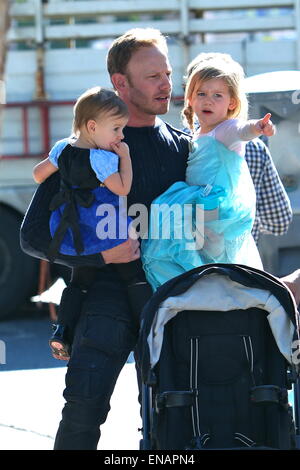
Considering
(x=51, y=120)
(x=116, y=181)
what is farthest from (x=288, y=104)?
(x=116, y=181)

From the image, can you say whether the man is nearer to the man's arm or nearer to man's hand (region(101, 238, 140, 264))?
man's hand (region(101, 238, 140, 264))

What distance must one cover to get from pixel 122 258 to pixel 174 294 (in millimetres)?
363

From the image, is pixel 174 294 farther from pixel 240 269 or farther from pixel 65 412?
pixel 65 412

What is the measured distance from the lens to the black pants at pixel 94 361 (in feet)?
12.5

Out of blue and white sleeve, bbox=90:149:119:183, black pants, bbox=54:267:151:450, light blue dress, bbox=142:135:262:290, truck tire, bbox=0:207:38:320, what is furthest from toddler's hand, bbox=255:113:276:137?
truck tire, bbox=0:207:38:320

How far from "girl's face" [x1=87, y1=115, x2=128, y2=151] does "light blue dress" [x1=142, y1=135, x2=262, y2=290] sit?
0.90ft

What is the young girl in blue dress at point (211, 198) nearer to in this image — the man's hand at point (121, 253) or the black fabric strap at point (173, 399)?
the man's hand at point (121, 253)

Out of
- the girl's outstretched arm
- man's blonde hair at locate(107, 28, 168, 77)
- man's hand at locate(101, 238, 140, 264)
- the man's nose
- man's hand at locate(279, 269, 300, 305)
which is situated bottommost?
man's hand at locate(279, 269, 300, 305)

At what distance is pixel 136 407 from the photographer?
633cm

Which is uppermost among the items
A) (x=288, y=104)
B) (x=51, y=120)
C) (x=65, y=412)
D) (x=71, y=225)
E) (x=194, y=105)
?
(x=51, y=120)

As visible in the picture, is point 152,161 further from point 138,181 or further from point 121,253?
point 121,253

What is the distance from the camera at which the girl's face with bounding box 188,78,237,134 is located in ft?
13.4

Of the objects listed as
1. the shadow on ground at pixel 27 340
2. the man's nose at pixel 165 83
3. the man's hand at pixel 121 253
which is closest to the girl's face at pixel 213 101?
the man's nose at pixel 165 83

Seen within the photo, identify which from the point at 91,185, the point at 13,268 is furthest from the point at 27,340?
the point at 91,185
